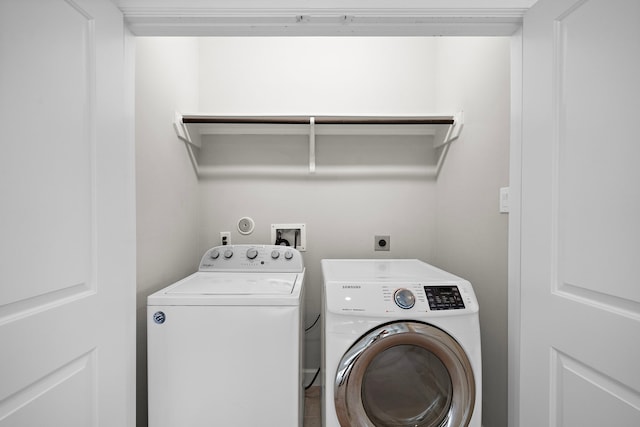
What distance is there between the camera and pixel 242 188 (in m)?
1.97

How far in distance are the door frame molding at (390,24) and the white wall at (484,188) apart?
8.6 inches

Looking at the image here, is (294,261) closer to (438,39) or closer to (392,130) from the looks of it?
(392,130)

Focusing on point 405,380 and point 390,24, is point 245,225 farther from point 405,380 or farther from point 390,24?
point 390,24

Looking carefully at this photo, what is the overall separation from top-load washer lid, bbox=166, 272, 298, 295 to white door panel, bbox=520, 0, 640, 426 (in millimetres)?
969

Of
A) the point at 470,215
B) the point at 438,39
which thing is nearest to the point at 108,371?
the point at 470,215

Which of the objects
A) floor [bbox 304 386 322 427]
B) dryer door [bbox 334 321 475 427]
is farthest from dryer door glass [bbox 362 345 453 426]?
floor [bbox 304 386 322 427]

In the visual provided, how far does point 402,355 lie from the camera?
1138 mm

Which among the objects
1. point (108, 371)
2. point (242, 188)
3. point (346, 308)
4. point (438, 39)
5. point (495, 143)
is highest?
point (438, 39)

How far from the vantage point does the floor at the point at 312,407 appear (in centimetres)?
155

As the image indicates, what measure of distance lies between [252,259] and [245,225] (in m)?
0.35

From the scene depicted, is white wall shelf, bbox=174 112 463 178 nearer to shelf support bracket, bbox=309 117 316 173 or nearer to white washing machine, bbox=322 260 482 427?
shelf support bracket, bbox=309 117 316 173

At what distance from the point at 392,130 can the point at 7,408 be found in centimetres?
206

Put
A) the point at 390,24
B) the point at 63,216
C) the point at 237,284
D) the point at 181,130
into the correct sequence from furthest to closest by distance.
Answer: the point at 181,130 → the point at 237,284 → the point at 390,24 → the point at 63,216

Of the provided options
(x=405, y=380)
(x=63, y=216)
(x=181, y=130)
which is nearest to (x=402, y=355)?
(x=405, y=380)
